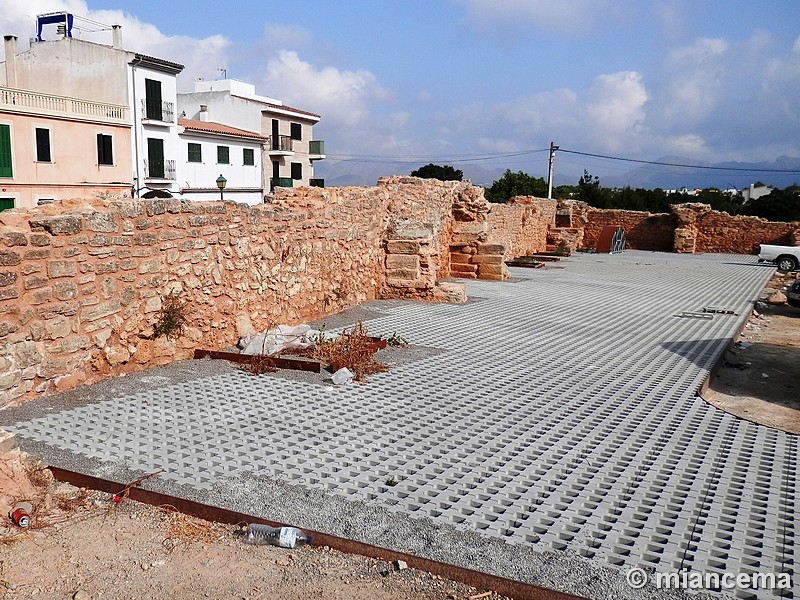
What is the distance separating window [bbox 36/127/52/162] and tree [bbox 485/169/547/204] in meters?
27.5

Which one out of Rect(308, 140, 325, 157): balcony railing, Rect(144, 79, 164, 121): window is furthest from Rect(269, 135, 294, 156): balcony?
Rect(144, 79, 164, 121): window

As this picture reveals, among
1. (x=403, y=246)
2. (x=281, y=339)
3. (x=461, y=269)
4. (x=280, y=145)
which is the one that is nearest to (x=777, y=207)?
(x=280, y=145)

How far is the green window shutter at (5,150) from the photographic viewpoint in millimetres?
24422

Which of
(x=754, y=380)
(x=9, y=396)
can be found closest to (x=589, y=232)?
(x=754, y=380)

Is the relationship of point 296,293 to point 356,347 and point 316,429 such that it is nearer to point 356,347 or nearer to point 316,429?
point 356,347

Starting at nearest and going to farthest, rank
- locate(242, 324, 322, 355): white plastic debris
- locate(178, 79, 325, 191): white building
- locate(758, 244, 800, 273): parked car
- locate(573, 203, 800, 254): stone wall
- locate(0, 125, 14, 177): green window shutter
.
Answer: locate(242, 324, 322, 355): white plastic debris → locate(758, 244, 800, 273): parked car → locate(0, 125, 14, 177): green window shutter → locate(573, 203, 800, 254): stone wall → locate(178, 79, 325, 191): white building

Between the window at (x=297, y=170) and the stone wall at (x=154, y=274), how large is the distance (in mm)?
35902

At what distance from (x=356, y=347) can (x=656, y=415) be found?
2.83m

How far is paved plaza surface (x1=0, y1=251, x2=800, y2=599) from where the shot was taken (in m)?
3.17

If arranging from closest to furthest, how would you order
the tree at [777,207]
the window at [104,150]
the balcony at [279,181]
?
the window at [104,150] → the tree at [777,207] → the balcony at [279,181]

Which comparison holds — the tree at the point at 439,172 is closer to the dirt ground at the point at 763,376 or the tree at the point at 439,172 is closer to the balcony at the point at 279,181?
the balcony at the point at 279,181

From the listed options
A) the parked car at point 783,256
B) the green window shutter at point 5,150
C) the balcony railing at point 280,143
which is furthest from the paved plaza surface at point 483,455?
the balcony railing at point 280,143

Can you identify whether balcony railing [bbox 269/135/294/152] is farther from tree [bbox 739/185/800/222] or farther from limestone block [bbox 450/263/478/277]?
limestone block [bbox 450/263/478/277]

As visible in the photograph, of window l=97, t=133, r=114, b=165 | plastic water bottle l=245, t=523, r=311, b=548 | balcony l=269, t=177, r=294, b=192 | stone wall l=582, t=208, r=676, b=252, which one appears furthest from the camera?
balcony l=269, t=177, r=294, b=192
